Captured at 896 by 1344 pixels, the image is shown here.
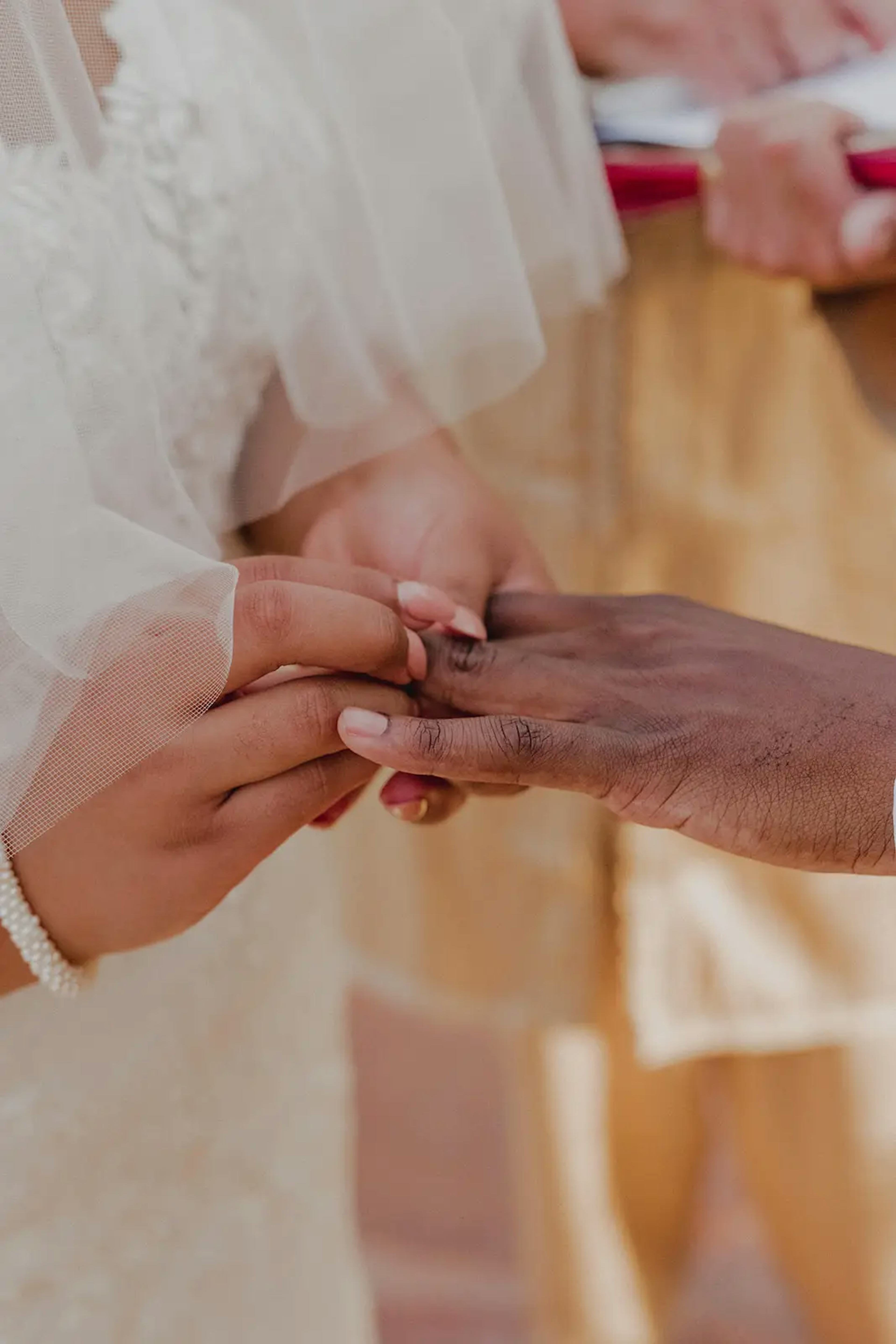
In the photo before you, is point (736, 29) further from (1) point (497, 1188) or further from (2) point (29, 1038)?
(1) point (497, 1188)

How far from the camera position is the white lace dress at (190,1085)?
19.8 inches

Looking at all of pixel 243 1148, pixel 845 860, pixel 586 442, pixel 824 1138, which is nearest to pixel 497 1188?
pixel 824 1138

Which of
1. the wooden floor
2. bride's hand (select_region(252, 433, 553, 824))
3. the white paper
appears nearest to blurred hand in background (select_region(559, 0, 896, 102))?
the white paper

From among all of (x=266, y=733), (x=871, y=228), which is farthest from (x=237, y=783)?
(x=871, y=228)

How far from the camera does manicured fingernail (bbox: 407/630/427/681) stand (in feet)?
1.70

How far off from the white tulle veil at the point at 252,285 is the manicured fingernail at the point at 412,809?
135 millimetres

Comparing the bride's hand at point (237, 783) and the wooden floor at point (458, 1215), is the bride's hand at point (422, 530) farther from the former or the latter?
the wooden floor at point (458, 1215)

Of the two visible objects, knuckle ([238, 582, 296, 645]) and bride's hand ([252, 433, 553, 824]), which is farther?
bride's hand ([252, 433, 553, 824])

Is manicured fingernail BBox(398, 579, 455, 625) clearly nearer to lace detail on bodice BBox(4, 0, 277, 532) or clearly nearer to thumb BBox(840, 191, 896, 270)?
lace detail on bodice BBox(4, 0, 277, 532)

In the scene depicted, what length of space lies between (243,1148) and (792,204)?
0.61 m

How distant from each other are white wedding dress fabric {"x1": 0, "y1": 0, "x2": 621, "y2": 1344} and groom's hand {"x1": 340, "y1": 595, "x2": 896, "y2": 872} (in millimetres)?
103

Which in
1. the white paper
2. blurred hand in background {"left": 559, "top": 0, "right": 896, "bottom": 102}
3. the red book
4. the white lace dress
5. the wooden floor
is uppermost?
blurred hand in background {"left": 559, "top": 0, "right": 896, "bottom": 102}

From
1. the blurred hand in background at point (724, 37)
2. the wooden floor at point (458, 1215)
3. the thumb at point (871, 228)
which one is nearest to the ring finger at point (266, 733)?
the thumb at point (871, 228)

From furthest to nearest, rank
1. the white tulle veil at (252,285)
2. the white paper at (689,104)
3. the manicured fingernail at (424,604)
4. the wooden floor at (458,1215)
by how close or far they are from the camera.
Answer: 1. the wooden floor at (458,1215)
2. the white paper at (689,104)
3. the manicured fingernail at (424,604)
4. the white tulle veil at (252,285)
